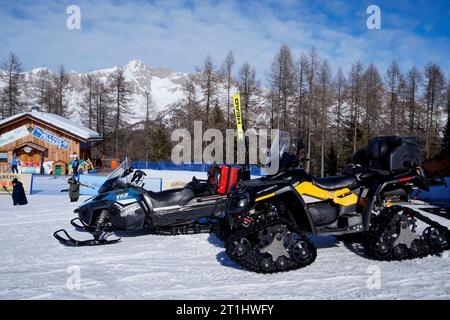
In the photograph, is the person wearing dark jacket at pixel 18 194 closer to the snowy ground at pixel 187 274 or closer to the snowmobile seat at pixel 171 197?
the snowy ground at pixel 187 274

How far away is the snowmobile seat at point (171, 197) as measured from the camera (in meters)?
6.42

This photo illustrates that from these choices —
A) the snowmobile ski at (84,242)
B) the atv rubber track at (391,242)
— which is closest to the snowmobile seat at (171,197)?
the snowmobile ski at (84,242)

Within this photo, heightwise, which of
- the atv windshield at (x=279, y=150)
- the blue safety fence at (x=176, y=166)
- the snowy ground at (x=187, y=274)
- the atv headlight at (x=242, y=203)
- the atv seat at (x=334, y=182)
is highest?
the atv windshield at (x=279, y=150)

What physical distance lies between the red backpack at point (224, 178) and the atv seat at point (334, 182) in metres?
Answer: 2.14

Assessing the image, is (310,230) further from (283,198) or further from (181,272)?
(181,272)

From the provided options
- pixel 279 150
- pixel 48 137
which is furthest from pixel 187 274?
pixel 48 137

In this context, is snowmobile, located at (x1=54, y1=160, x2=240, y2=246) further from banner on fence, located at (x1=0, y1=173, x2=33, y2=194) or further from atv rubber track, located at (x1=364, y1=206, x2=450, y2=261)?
banner on fence, located at (x1=0, y1=173, x2=33, y2=194)

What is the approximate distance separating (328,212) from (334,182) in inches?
16.7

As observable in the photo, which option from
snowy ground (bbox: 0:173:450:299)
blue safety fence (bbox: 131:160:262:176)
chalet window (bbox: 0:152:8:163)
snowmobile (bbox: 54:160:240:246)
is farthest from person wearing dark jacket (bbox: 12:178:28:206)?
chalet window (bbox: 0:152:8:163)

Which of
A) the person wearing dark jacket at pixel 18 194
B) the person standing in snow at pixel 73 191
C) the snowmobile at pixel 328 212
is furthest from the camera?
the person standing in snow at pixel 73 191

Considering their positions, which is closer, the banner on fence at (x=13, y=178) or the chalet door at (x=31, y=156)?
the banner on fence at (x=13, y=178)

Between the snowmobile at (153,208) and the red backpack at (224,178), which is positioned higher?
the red backpack at (224,178)

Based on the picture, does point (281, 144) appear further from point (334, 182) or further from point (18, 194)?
point (18, 194)

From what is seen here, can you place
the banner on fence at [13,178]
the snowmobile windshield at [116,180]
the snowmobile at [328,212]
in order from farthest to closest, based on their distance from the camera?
the banner on fence at [13,178], the snowmobile windshield at [116,180], the snowmobile at [328,212]
